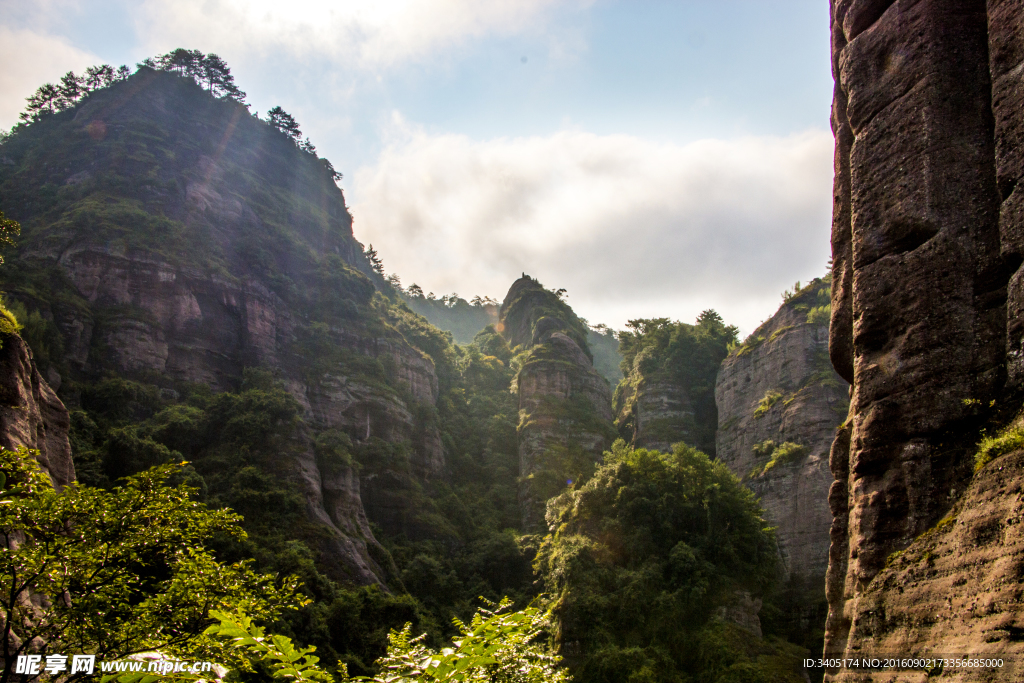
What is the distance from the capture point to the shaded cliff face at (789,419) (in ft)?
113

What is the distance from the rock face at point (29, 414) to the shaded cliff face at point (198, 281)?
16284 millimetres

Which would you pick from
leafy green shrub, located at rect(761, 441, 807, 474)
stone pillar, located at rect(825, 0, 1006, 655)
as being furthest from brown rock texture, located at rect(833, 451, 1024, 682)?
leafy green shrub, located at rect(761, 441, 807, 474)

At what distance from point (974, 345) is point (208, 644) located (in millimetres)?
12332

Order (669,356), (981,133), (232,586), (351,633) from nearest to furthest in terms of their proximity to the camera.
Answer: (981,133) < (232,586) < (351,633) < (669,356)

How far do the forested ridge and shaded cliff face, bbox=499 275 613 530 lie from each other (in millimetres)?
450

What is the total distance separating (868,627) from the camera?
10266 mm

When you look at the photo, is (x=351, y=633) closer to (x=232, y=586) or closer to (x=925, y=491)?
(x=232, y=586)

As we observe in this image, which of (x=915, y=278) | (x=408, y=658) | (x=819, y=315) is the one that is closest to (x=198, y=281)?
(x=819, y=315)

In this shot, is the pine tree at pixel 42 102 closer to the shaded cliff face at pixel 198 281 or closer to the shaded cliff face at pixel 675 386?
→ the shaded cliff face at pixel 198 281

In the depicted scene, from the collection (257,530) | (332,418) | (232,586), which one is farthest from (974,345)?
(332,418)

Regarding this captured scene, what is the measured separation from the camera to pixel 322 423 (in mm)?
48344

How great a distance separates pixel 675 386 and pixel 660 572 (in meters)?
28.9

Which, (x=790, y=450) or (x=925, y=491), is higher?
(x=790, y=450)

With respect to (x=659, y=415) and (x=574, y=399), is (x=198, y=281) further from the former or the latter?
(x=659, y=415)
